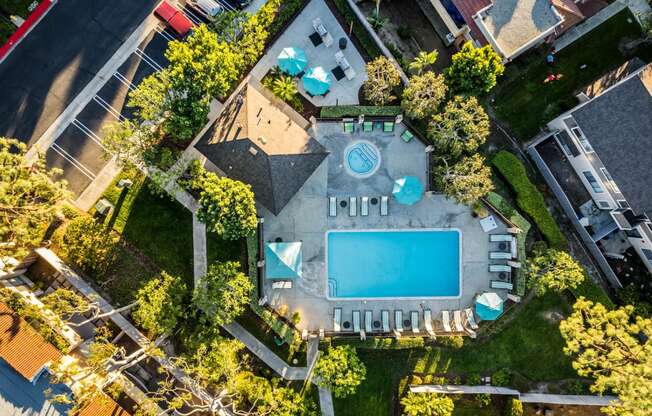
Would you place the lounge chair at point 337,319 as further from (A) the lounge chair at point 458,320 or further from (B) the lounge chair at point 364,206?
(A) the lounge chair at point 458,320

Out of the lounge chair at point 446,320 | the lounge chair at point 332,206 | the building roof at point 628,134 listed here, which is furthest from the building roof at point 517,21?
the lounge chair at point 446,320

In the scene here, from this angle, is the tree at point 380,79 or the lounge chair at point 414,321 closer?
the tree at point 380,79

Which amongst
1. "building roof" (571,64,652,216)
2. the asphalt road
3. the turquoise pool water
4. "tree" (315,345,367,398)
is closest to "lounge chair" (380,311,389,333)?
the turquoise pool water

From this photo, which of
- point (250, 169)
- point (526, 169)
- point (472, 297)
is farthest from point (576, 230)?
point (250, 169)

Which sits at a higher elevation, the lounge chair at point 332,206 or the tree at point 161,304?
the lounge chair at point 332,206

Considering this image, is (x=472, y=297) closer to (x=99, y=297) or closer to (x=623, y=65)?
(x=623, y=65)

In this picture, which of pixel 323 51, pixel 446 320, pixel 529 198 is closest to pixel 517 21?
pixel 529 198
